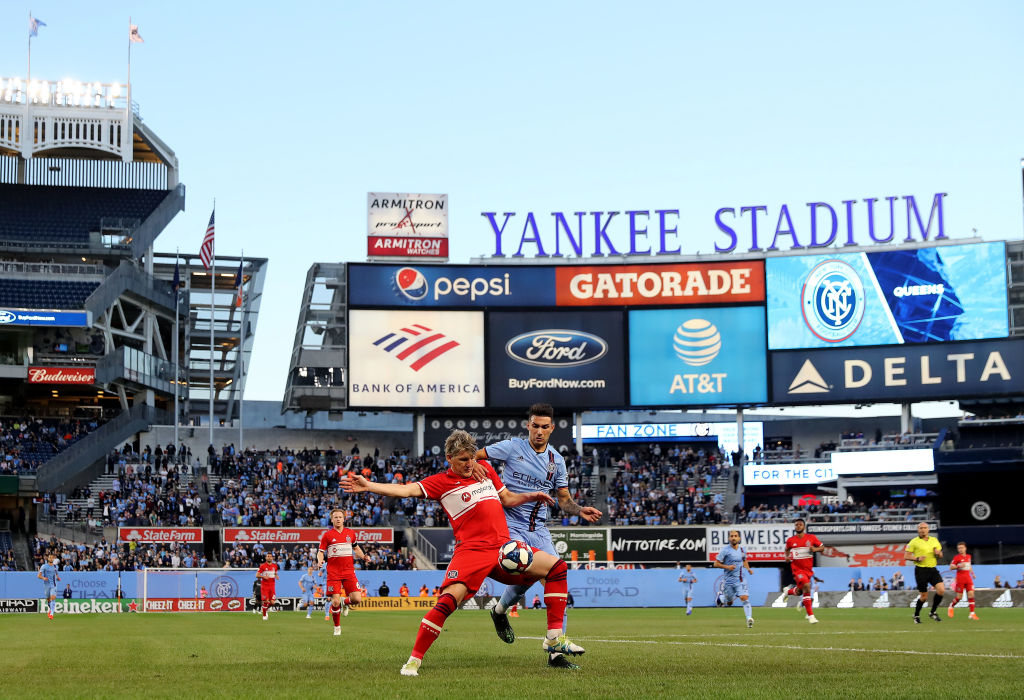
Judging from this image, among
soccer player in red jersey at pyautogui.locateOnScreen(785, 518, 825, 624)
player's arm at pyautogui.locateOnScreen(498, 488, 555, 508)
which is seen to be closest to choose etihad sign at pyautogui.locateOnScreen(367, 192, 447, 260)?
soccer player in red jersey at pyautogui.locateOnScreen(785, 518, 825, 624)

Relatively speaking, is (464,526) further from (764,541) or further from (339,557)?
(764,541)

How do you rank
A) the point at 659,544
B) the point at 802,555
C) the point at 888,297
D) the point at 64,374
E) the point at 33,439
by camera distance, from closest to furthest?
the point at 802,555, the point at 659,544, the point at 888,297, the point at 33,439, the point at 64,374

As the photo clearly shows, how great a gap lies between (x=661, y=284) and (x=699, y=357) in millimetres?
4595

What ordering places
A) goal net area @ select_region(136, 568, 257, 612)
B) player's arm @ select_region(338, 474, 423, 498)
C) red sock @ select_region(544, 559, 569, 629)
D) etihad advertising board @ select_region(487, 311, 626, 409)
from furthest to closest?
etihad advertising board @ select_region(487, 311, 626, 409) → goal net area @ select_region(136, 568, 257, 612) → red sock @ select_region(544, 559, 569, 629) → player's arm @ select_region(338, 474, 423, 498)

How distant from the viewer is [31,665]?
14281 millimetres

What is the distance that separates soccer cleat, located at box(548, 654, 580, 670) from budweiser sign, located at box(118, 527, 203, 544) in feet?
159

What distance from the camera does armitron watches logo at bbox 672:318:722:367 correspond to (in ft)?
214

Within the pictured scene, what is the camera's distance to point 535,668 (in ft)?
40.5

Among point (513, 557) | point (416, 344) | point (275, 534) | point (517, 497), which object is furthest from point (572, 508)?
point (416, 344)

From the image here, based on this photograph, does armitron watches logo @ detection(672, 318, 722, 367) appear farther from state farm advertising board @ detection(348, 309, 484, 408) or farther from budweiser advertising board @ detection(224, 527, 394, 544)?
budweiser advertising board @ detection(224, 527, 394, 544)

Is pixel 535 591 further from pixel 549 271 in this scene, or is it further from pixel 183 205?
pixel 183 205

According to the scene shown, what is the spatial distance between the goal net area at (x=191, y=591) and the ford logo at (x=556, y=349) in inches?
915

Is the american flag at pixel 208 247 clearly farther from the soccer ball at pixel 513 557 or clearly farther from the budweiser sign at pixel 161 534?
the soccer ball at pixel 513 557

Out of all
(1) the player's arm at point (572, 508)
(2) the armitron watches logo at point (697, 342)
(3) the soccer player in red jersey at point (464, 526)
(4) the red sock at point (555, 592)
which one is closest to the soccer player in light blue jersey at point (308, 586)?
(2) the armitron watches logo at point (697, 342)
